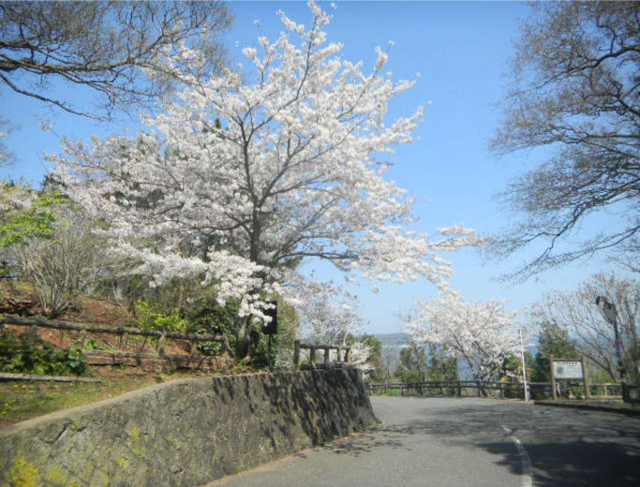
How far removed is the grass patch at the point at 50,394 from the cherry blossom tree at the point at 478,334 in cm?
2790

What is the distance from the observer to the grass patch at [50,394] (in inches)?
229

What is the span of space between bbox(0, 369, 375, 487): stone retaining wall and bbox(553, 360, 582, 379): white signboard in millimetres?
14471

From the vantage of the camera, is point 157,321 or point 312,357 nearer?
point 157,321

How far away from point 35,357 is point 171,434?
2.92 m

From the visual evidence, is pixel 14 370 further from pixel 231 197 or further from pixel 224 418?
pixel 231 197

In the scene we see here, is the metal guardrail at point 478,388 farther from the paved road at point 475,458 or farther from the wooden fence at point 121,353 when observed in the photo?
the wooden fence at point 121,353

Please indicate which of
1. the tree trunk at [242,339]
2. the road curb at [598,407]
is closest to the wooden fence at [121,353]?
the tree trunk at [242,339]

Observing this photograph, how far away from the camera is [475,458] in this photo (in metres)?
8.23

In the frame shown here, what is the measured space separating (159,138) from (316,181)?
13.2ft

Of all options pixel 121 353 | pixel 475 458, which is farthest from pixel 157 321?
pixel 475 458

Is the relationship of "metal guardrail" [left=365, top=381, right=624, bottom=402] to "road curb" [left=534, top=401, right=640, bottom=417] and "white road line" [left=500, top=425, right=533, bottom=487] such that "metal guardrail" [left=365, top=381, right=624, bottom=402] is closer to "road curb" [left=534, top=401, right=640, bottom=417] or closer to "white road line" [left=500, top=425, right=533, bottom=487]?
"road curb" [left=534, top=401, right=640, bottom=417]

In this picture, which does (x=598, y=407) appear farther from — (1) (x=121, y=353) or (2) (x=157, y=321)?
(1) (x=121, y=353)

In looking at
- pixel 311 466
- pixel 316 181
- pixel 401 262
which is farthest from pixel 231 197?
pixel 311 466

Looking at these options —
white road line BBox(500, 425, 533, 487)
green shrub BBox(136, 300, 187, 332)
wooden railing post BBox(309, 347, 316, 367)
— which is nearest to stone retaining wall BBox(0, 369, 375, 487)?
wooden railing post BBox(309, 347, 316, 367)
